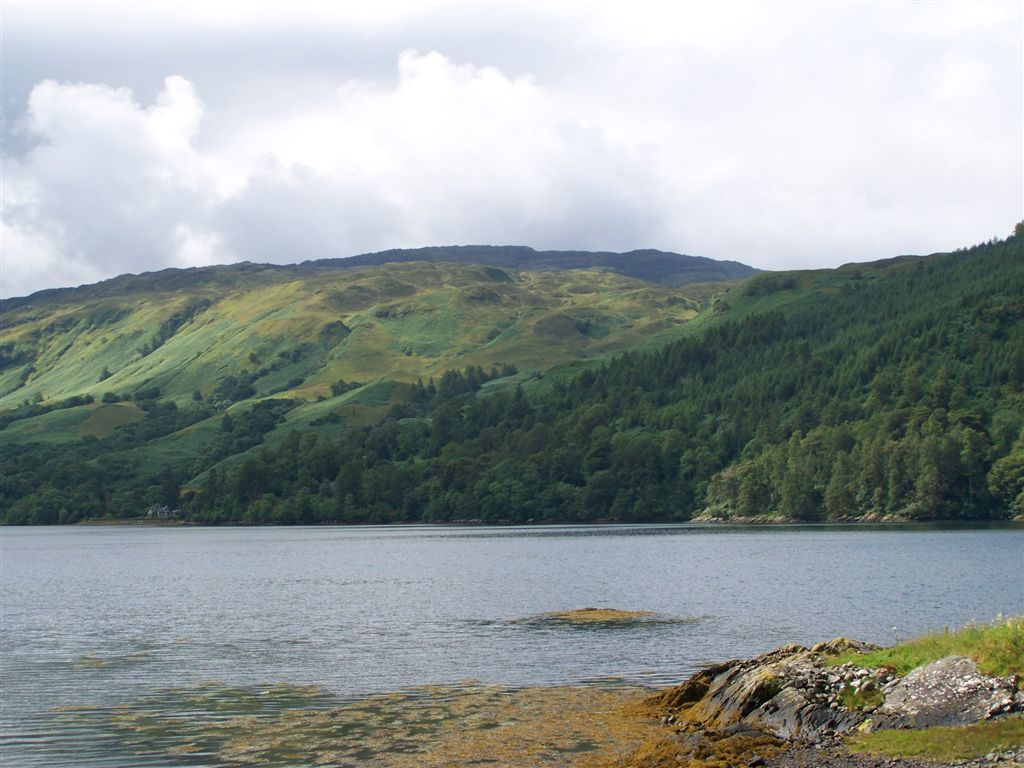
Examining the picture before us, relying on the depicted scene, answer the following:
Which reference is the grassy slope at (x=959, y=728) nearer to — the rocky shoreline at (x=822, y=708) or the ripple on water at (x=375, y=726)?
the rocky shoreline at (x=822, y=708)

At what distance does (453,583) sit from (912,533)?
3877 inches

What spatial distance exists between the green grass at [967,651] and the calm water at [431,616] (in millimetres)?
17075

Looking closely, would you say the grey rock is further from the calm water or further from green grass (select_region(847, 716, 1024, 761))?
the calm water

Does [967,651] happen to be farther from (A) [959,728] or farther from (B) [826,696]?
(B) [826,696]

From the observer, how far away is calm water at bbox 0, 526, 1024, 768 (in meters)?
60.3

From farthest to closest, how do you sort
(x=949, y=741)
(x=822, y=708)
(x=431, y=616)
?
(x=431, y=616)
(x=822, y=708)
(x=949, y=741)

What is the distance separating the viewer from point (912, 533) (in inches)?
7549

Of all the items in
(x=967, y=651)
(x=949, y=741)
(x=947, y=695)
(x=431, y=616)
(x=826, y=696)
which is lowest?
(x=431, y=616)

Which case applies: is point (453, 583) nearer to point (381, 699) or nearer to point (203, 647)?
point (203, 647)

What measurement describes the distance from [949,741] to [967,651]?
175 inches

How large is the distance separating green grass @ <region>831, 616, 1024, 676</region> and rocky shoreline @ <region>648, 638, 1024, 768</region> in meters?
0.44

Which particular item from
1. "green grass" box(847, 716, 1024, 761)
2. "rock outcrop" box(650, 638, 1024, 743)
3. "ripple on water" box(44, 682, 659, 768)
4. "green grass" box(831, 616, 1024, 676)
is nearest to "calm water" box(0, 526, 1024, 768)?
"ripple on water" box(44, 682, 659, 768)

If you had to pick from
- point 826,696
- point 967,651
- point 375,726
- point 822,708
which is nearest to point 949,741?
point 967,651

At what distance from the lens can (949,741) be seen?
1316 inches
